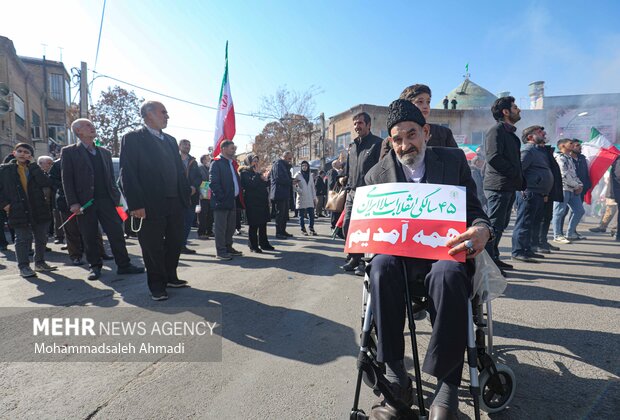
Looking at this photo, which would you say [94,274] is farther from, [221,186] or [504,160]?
[504,160]

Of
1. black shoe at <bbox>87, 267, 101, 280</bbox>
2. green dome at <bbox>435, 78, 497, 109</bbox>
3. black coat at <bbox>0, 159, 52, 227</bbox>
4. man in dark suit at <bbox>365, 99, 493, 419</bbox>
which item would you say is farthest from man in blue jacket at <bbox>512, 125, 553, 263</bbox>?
green dome at <bbox>435, 78, 497, 109</bbox>

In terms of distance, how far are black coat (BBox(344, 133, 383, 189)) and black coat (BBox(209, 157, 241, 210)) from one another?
2112 mm

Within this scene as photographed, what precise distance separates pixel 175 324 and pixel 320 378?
5.19 feet

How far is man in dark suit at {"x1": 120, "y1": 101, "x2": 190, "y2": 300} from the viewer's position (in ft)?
12.5

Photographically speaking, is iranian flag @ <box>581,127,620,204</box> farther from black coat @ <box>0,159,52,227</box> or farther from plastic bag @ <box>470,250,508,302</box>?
black coat @ <box>0,159,52,227</box>

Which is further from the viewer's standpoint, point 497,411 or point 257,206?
point 257,206

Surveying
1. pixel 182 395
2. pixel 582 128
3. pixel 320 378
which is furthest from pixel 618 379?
pixel 582 128

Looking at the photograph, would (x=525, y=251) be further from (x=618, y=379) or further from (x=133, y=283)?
(x=133, y=283)

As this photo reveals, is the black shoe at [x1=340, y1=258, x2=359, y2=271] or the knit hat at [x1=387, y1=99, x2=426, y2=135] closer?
the knit hat at [x1=387, y1=99, x2=426, y2=135]

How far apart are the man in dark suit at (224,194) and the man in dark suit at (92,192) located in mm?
1411

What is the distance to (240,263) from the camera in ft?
18.8

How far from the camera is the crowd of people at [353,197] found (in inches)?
69.4

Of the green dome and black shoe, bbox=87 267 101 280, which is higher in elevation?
the green dome

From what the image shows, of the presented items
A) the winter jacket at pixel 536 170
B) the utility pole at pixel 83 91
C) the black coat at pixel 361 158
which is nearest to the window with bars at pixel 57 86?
the utility pole at pixel 83 91
